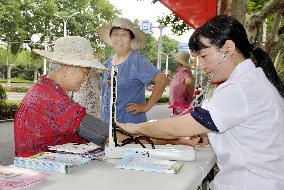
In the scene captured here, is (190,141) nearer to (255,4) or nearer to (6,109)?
(255,4)

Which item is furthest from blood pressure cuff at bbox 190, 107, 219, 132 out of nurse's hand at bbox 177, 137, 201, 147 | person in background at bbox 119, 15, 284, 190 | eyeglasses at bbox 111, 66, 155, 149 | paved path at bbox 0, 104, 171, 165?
paved path at bbox 0, 104, 171, 165

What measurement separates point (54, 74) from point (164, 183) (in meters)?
1.13

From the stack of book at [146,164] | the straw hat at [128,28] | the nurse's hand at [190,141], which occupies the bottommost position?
the nurse's hand at [190,141]

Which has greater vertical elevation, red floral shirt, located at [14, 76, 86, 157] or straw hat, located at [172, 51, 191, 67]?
straw hat, located at [172, 51, 191, 67]

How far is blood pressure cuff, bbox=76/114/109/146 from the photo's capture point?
7.59 feet

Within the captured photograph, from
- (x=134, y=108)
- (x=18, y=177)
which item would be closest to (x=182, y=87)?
(x=134, y=108)

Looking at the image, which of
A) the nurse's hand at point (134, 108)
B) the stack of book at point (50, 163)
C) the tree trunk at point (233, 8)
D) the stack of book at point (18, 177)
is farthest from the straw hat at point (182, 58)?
the stack of book at point (18, 177)

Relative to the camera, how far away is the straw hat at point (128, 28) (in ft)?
12.0

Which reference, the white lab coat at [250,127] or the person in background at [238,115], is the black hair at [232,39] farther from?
the white lab coat at [250,127]

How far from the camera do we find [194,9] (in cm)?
506

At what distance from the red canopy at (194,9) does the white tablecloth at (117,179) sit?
10.6 feet

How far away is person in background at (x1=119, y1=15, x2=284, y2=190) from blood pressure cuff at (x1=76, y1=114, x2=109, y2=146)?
386 millimetres

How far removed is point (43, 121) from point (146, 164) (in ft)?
2.12

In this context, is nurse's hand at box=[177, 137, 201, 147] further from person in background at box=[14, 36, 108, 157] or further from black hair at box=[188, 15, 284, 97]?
black hair at box=[188, 15, 284, 97]
